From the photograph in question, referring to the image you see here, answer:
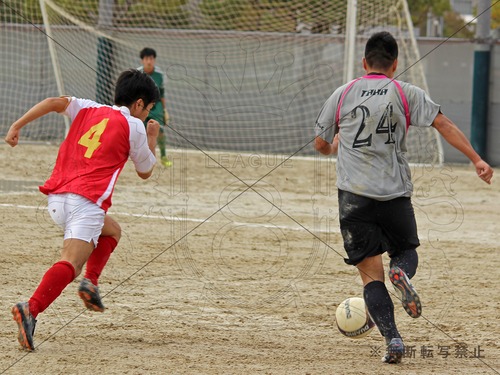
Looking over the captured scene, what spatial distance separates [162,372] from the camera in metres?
4.82

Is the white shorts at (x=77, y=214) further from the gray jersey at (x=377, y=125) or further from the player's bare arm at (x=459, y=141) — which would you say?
the player's bare arm at (x=459, y=141)

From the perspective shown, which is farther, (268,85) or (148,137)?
(268,85)

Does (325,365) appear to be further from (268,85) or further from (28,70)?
(28,70)

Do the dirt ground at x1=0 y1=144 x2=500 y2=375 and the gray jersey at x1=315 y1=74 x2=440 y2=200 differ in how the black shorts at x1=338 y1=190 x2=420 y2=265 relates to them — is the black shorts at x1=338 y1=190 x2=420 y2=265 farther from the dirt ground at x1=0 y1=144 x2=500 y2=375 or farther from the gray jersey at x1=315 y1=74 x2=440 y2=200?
the dirt ground at x1=0 y1=144 x2=500 y2=375

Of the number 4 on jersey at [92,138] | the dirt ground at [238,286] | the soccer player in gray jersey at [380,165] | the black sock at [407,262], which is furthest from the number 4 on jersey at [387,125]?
the number 4 on jersey at [92,138]

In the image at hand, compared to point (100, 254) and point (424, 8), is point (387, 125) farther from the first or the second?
point (424, 8)

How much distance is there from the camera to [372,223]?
202 inches

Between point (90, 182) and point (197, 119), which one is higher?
point (90, 182)

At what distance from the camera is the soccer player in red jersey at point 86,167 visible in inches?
201

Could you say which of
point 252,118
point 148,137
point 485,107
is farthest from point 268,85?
point 148,137

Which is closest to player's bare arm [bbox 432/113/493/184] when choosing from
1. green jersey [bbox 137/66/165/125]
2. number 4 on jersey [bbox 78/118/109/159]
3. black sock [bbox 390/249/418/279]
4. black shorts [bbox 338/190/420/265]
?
black shorts [bbox 338/190/420/265]

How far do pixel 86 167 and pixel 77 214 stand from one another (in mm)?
279

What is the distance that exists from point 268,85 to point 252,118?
0.77 meters

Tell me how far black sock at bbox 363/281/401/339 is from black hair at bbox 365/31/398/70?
126 cm
